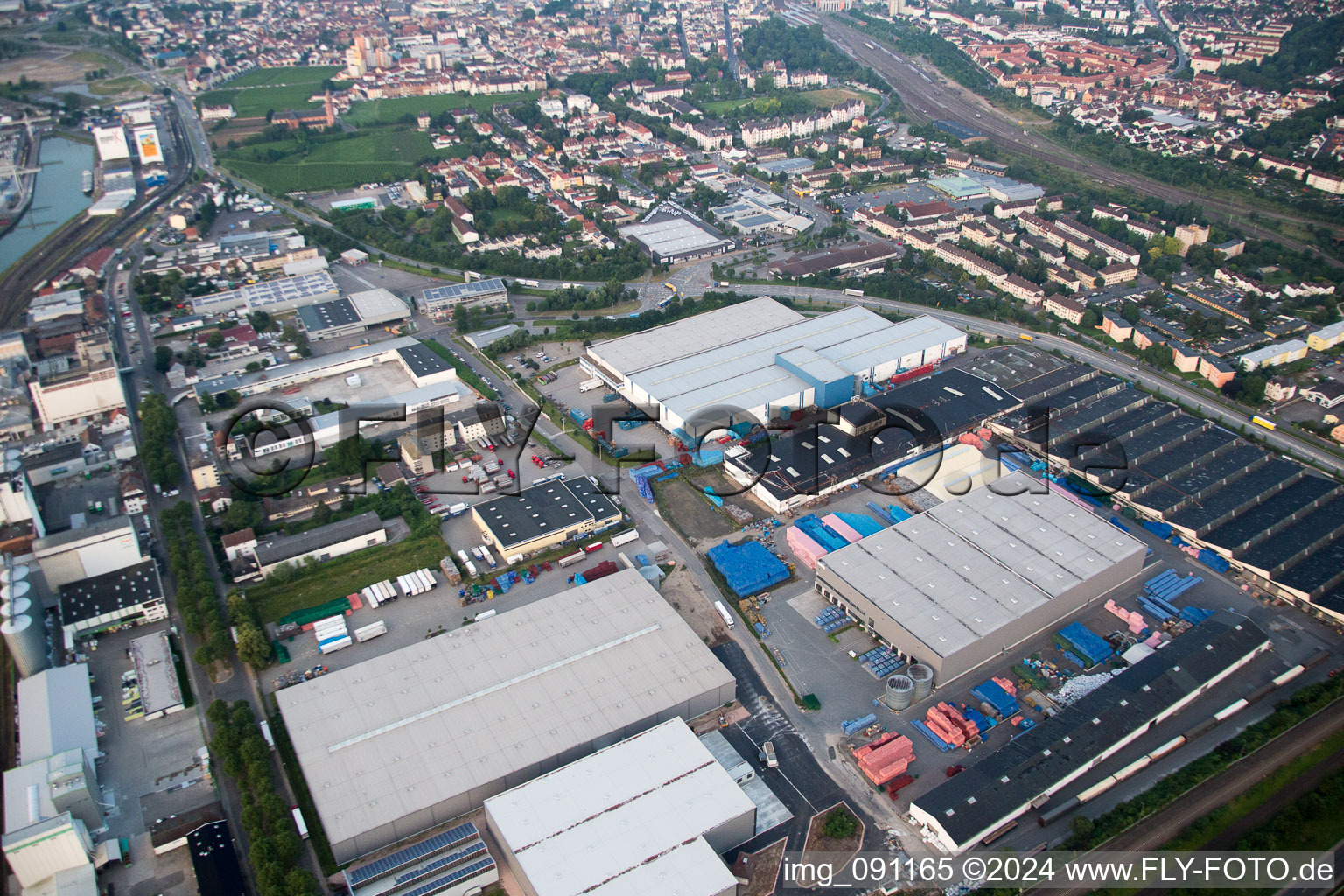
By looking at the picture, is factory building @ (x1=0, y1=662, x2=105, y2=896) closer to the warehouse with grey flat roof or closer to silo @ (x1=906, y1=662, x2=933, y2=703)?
silo @ (x1=906, y1=662, x2=933, y2=703)

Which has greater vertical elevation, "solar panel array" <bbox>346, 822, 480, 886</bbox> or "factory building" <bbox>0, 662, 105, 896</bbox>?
"factory building" <bbox>0, 662, 105, 896</bbox>

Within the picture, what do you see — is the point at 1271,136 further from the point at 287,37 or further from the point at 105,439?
the point at 287,37

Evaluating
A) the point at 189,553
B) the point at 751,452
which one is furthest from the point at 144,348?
the point at 751,452

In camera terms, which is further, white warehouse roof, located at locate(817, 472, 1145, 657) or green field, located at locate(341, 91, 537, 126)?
green field, located at locate(341, 91, 537, 126)

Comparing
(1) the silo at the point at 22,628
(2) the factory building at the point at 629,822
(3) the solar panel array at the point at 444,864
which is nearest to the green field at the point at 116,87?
(1) the silo at the point at 22,628

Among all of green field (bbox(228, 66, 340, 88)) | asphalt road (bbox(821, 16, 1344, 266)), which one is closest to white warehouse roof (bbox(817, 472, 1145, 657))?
asphalt road (bbox(821, 16, 1344, 266))
